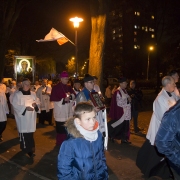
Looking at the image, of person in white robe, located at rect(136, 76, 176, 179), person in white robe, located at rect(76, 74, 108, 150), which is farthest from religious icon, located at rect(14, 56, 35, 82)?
person in white robe, located at rect(136, 76, 176, 179)

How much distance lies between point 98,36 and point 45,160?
6.71m

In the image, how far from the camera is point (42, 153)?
7562 mm

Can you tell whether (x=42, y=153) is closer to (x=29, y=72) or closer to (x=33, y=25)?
(x=29, y=72)

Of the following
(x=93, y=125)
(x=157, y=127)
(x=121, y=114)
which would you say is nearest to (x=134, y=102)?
(x=121, y=114)

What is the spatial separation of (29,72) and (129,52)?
3238 centimetres

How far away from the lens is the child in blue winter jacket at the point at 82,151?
9.89 feet

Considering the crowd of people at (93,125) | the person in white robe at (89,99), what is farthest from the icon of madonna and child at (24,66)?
the person in white robe at (89,99)

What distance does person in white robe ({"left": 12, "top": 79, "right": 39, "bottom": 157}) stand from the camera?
23.2 feet

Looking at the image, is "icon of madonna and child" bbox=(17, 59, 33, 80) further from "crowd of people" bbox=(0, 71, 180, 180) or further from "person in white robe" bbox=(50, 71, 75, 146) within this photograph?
"person in white robe" bbox=(50, 71, 75, 146)

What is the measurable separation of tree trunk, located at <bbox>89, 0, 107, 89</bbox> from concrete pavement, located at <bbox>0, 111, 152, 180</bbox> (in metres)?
3.83

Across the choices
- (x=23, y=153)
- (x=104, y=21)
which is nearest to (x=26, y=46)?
(x=104, y=21)

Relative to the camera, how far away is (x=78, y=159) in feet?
9.96

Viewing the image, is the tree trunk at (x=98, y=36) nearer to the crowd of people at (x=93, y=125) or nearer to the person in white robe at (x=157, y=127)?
the crowd of people at (x=93, y=125)

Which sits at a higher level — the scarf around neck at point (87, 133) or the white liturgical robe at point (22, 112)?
the scarf around neck at point (87, 133)
